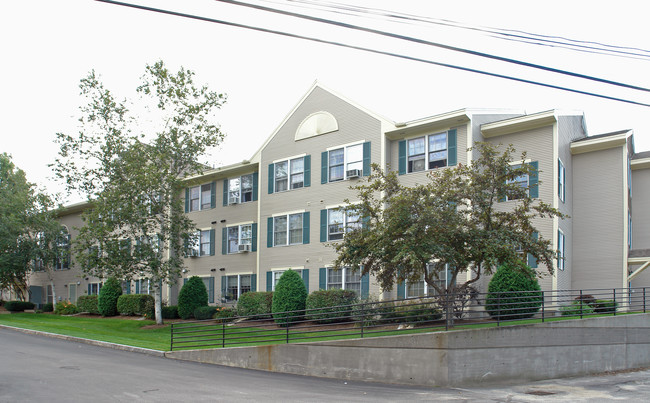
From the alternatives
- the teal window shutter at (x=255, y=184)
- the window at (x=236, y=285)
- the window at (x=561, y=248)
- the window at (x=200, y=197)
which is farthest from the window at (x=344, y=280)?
the window at (x=200, y=197)

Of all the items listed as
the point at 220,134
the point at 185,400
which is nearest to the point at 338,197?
the point at 220,134

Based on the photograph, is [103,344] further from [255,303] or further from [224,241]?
[224,241]

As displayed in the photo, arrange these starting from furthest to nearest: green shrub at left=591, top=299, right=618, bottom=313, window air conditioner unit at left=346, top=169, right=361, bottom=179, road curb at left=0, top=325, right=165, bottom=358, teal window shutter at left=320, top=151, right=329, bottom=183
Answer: teal window shutter at left=320, top=151, right=329, bottom=183, window air conditioner unit at left=346, top=169, right=361, bottom=179, road curb at left=0, top=325, right=165, bottom=358, green shrub at left=591, top=299, right=618, bottom=313

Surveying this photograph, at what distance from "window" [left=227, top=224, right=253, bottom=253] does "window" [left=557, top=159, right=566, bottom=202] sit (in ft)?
50.8

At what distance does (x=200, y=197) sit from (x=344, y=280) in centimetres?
1252

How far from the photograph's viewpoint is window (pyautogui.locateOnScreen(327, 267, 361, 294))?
969 inches

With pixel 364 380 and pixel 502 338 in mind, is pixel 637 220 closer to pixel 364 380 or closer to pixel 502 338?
pixel 502 338

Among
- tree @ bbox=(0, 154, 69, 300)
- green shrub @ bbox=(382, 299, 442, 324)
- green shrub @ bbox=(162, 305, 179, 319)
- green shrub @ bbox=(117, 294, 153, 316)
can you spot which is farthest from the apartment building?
tree @ bbox=(0, 154, 69, 300)

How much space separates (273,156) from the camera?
28.9m

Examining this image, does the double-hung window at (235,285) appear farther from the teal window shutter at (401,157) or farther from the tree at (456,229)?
the tree at (456,229)

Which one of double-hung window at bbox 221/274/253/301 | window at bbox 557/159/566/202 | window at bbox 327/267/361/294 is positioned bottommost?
double-hung window at bbox 221/274/253/301

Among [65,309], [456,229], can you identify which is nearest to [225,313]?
[456,229]

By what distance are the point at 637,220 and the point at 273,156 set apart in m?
17.5

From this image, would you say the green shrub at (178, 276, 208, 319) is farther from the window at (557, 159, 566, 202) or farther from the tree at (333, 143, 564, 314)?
the window at (557, 159, 566, 202)
